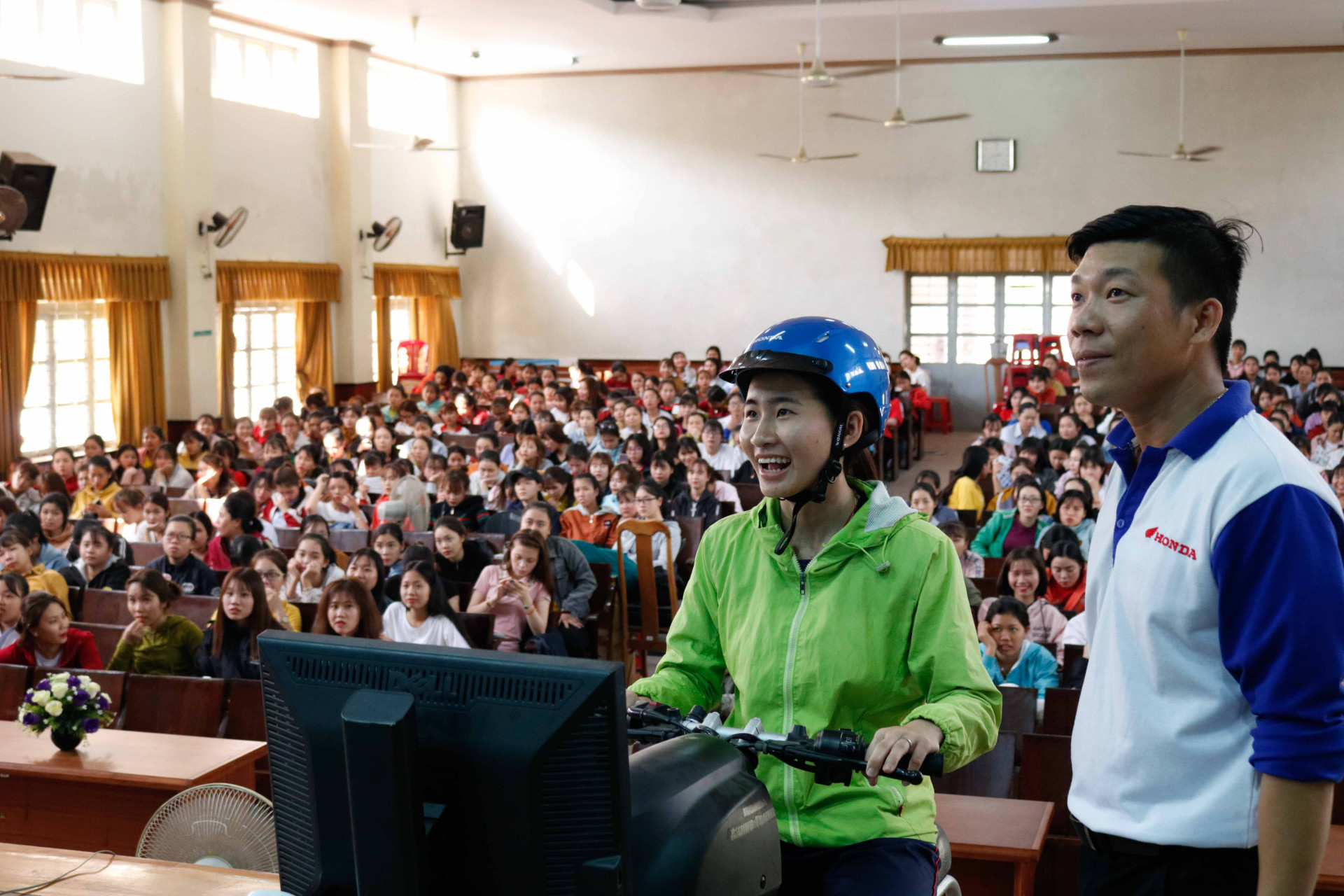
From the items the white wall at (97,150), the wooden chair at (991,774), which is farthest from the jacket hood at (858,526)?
the white wall at (97,150)

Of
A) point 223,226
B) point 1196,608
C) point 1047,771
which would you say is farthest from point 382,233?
point 1196,608

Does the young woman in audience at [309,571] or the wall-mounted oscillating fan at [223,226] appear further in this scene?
the wall-mounted oscillating fan at [223,226]

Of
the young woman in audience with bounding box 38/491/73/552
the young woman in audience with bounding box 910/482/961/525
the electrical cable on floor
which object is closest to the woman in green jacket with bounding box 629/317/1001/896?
the electrical cable on floor

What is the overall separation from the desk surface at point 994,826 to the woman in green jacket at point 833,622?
4.55 feet

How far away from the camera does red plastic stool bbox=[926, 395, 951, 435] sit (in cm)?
1630

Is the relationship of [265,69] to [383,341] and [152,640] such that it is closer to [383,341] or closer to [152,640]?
[383,341]

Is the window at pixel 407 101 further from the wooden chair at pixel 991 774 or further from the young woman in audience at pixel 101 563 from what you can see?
the wooden chair at pixel 991 774

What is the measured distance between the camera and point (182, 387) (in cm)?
1231

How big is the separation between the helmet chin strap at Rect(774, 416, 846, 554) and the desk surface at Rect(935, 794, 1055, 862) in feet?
5.21

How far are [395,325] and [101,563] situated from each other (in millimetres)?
10203

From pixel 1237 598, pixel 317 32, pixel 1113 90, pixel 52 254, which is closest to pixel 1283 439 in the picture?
pixel 1237 598

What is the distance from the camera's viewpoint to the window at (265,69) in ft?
42.9

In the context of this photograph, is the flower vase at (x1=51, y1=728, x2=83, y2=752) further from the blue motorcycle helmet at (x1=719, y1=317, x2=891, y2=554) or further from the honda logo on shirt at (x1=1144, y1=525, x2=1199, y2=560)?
the honda logo on shirt at (x1=1144, y1=525, x2=1199, y2=560)

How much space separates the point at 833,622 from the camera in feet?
5.54
